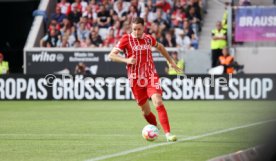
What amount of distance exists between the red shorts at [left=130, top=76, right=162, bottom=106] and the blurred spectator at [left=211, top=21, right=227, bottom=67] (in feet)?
55.1

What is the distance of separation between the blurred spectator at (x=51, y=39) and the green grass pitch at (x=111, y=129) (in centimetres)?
668

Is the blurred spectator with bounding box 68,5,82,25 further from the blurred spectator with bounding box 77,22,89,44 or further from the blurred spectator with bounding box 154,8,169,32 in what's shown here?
the blurred spectator with bounding box 154,8,169,32

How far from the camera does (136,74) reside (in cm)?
1267

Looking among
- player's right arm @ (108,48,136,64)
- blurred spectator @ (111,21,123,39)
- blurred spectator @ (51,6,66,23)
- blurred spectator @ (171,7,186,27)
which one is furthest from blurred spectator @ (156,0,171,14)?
player's right arm @ (108,48,136,64)

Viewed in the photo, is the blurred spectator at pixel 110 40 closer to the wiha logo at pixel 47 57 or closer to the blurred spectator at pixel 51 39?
the wiha logo at pixel 47 57

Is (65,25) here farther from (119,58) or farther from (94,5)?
(119,58)

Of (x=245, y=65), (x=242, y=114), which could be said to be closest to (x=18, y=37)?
(x=245, y=65)

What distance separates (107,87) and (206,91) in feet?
11.1

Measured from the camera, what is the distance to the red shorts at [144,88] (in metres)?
12.5

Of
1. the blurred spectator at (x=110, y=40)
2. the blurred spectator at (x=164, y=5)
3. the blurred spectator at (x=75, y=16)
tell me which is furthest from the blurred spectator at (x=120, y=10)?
the blurred spectator at (x=75, y=16)

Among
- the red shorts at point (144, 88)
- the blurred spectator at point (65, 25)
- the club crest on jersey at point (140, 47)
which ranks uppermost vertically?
the blurred spectator at point (65, 25)

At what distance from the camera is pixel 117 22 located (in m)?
31.5

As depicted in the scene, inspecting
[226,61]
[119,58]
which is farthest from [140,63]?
[226,61]

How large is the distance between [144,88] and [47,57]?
19.1 m
